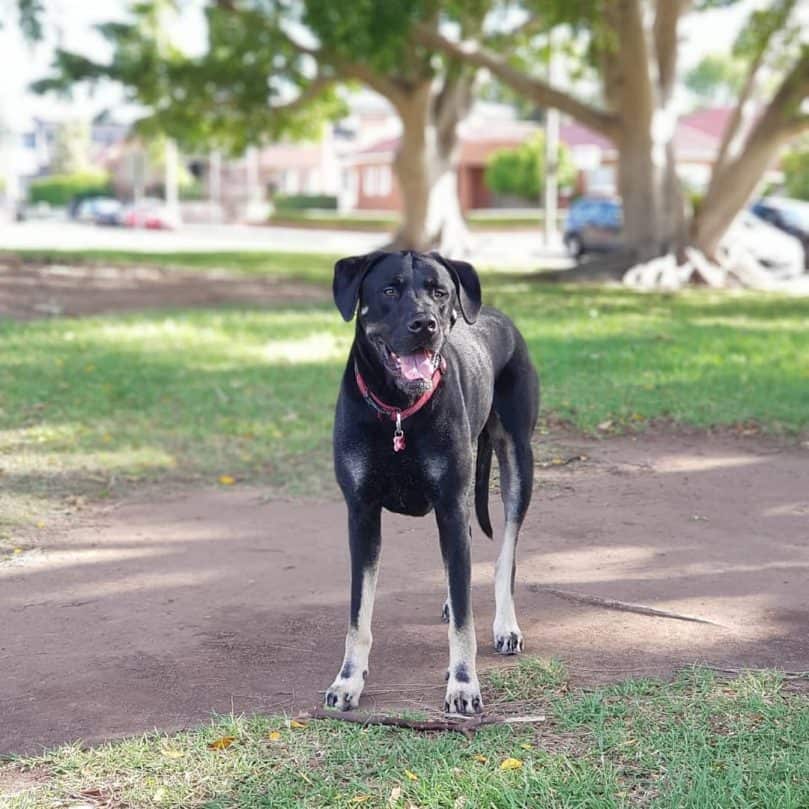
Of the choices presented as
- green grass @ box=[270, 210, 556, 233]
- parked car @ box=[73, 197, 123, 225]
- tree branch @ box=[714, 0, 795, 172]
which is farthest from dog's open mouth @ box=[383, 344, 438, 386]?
parked car @ box=[73, 197, 123, 225]

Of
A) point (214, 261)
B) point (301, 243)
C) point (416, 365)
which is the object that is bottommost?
point (416, 365)

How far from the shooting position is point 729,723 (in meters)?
4.20

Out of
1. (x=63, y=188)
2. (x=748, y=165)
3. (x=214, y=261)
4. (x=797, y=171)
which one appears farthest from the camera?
(x=63, y=188)

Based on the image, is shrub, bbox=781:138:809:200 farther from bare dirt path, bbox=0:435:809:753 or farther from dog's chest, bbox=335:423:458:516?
dog's chest, bbox=335:423:458:516

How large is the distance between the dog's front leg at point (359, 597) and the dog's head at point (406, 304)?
0.55 meters

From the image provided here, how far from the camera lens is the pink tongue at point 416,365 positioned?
4215 mm

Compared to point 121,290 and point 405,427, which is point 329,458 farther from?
point 121,290

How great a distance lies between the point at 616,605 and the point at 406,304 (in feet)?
6.61

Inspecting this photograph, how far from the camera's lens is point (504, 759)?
399 centimetres

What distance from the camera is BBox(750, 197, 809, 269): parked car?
89.2ft

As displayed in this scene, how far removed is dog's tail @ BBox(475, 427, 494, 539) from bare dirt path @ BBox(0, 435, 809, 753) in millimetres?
411

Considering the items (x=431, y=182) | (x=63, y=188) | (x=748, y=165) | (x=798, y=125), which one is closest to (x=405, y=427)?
(x=798, y=125)

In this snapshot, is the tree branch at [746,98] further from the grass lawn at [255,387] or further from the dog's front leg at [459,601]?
the dog's front leg at [459,601]

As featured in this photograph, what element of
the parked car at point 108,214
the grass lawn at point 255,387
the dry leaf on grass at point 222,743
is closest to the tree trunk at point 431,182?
the grass lawn at point 255,387
